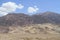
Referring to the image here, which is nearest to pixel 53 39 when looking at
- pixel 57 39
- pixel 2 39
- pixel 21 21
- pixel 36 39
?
pixel 57 39

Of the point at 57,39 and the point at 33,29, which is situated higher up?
the point at 33,29

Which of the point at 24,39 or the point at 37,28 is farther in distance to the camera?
the point at 37,28

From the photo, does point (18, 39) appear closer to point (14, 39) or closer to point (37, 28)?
point (14, 39)

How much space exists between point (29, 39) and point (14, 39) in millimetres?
4154

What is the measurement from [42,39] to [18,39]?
7010 mm

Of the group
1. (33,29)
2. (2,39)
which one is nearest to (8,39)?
(2,39)

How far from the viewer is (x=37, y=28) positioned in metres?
71.6

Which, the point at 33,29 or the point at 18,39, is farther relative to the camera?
the point at 33,29

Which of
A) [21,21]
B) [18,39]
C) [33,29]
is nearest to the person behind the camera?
[18,39]

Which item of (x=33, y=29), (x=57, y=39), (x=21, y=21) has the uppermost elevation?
(x=21, y=21)

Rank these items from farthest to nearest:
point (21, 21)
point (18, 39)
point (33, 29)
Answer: point (21, 21) < point (33, 29) < point (18, 39)

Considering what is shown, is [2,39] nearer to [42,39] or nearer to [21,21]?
[42,39]

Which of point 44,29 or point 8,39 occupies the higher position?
point 44,29

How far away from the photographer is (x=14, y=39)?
43.2 meters
